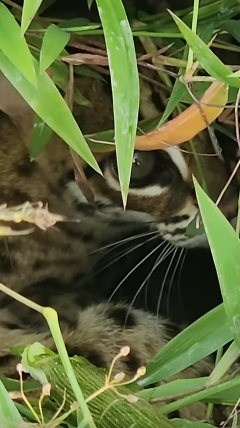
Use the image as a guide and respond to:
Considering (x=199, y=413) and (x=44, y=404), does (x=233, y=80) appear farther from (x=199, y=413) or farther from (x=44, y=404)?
(x=199, y=413)

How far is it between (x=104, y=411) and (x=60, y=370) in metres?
0.06

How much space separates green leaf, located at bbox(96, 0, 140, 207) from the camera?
2.02 feet

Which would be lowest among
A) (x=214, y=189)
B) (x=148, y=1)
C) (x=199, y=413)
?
(x=199, y=413)

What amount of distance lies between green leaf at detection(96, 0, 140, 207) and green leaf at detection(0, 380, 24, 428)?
21cm

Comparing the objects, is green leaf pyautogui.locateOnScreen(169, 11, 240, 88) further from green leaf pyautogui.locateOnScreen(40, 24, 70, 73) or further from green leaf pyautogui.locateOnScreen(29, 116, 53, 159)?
green leaf pyautogui.locateOnScreen(29, 116, 53, 159)

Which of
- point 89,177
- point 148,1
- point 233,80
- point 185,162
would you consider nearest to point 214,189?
point 185,162

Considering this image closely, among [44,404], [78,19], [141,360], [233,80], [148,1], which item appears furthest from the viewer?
[141,360]

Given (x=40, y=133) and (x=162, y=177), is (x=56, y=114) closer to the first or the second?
(x=40, y=133)

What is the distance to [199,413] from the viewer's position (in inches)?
38.8

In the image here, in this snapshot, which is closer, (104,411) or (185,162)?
(104,411)

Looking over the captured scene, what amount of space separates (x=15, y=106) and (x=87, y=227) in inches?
14.0

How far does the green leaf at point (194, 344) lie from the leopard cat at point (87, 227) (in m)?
0.27

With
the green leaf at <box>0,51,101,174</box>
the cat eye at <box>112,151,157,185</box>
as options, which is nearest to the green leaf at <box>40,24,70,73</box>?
the green leaf at <box>0,51,101,174</box>

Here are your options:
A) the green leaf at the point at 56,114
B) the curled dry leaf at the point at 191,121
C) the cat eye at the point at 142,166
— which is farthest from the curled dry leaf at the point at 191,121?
the cat eye at the point at 142,166
